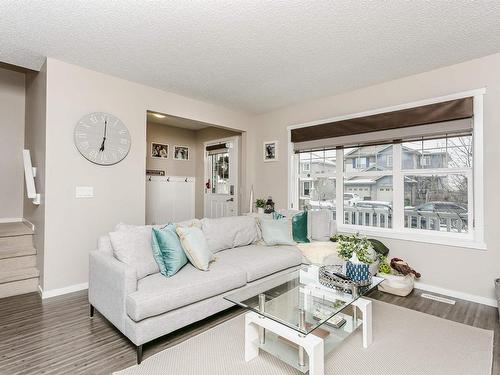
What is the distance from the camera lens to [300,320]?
5.18 feet

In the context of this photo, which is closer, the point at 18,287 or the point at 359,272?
the point at 359,272

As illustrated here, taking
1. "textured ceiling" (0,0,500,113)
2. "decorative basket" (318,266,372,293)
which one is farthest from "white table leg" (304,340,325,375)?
"textured ceiling" (0,0,500,113)

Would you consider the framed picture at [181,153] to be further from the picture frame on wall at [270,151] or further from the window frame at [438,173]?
the window frame at [438,173]

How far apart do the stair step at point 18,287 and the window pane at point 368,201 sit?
13.3 feet

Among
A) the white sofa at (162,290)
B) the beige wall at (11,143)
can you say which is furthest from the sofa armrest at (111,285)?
the beige wall at (11,143)

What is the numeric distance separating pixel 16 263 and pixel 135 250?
195 centimetres

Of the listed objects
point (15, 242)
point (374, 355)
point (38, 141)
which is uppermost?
point (38, 141)

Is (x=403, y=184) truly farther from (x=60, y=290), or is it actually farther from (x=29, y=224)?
(x=29, y=224)

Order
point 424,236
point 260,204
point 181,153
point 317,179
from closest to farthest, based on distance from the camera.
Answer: point 424,236, point 317,179, point 260,204, point 181,153

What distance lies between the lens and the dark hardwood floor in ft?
6.01

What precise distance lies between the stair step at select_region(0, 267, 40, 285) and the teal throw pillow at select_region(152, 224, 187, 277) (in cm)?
189

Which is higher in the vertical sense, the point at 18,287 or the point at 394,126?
the point at 394,126

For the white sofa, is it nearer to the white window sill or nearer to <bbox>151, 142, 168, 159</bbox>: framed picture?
the white window sill

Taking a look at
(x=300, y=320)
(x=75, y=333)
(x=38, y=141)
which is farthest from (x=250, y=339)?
(x=38, y=141)
